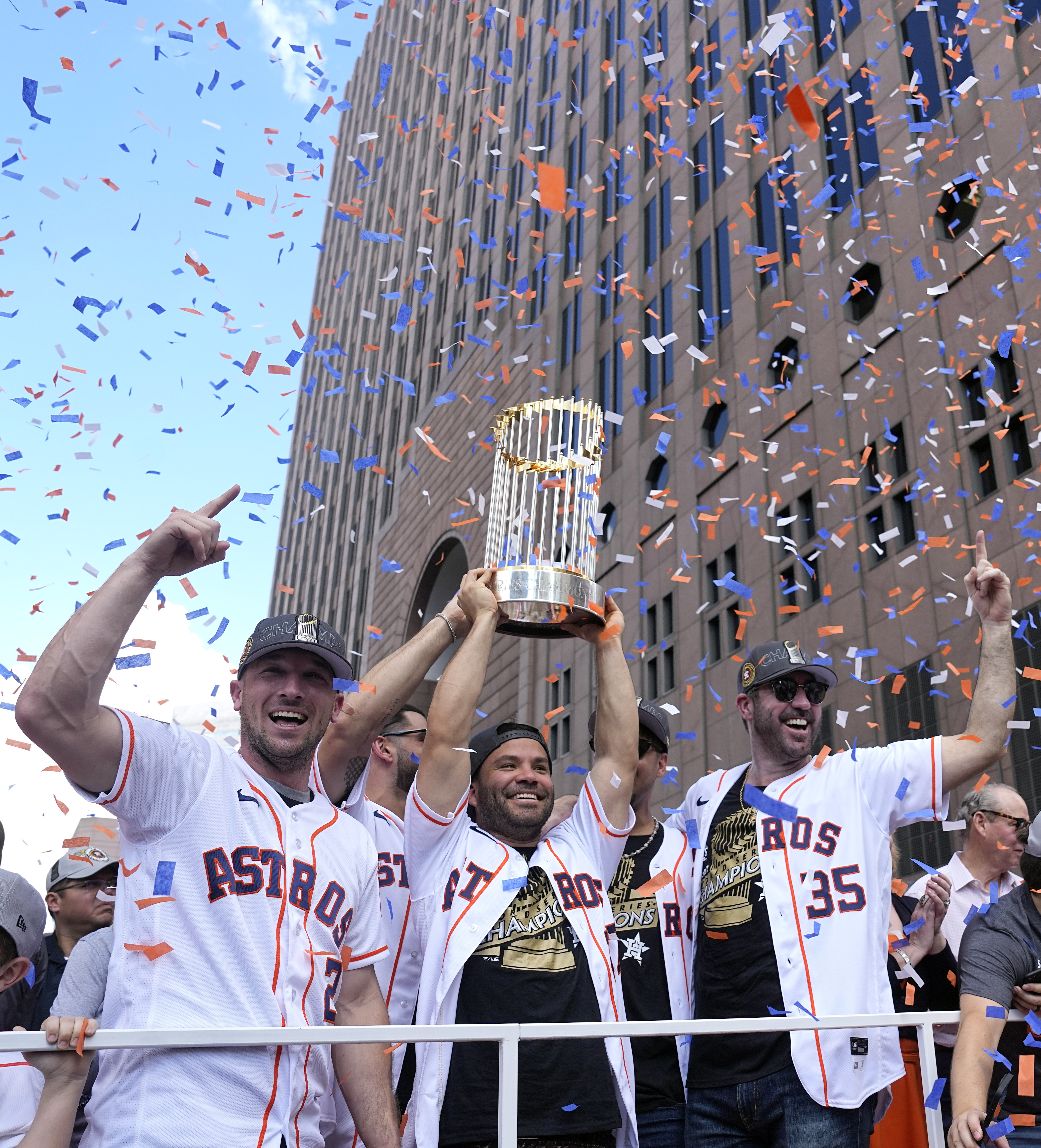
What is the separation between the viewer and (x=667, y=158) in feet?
78.3

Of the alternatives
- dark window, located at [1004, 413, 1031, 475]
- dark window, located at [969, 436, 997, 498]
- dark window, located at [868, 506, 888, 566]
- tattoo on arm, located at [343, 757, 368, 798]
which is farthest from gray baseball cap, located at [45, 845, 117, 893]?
dark window, located at [868, 506, 888, 566]

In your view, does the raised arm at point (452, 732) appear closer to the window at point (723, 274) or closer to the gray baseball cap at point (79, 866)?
the gray baseball cap at point (79, 866)

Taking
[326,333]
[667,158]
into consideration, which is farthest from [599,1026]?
[326,333]

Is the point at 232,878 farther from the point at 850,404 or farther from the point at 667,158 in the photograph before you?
the point at 667,158

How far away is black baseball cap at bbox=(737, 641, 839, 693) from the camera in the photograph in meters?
3.75

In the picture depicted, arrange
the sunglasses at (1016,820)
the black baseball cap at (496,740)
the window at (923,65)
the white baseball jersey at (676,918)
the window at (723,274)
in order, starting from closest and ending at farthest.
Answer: the white baseball jersey at (676,918), the black baseball cap at (496,740), the sunglasses at (1016,820), the window at (923,65), the window at (723,274)

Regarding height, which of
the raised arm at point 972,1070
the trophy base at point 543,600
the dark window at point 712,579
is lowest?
the raised arm at point 972,1070

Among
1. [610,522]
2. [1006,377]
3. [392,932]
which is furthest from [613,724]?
[610,522]

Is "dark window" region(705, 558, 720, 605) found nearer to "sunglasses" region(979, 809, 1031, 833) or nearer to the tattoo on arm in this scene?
"sunglasses" region(979, 809, 1031, 833)

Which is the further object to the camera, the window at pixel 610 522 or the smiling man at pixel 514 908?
the window at pixel 610 522

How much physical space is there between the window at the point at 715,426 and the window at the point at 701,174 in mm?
4907

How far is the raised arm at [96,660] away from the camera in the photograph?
93.3 inches

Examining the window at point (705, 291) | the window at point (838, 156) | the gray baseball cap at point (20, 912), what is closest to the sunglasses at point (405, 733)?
the gray baseball cap at point (20, 912)

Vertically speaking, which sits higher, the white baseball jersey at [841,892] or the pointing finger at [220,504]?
the pointing finger at [220,504]
